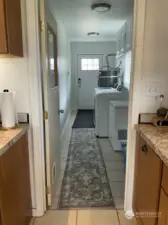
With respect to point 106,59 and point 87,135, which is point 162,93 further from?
point 106,59

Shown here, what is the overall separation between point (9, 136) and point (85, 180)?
144cm

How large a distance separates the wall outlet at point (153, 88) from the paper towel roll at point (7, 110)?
109 centimetres

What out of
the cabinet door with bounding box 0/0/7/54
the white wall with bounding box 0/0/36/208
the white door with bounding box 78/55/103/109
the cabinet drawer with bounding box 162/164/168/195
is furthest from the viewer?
the white door with bounding box 78/55/103/109

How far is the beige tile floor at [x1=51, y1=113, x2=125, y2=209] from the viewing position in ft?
6.98

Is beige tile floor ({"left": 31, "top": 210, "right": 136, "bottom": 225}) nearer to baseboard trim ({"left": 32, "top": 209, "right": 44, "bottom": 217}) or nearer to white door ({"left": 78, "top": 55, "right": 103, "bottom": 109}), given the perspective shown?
baseboard trim ({"left": 32, "top": 209, "right": 44, "bottom": 217})

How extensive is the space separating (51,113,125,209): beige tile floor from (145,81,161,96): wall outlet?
1166 millimetres

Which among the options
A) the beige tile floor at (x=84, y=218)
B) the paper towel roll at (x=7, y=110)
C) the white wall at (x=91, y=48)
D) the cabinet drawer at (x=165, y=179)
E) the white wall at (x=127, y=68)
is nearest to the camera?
the cabinet drawer at (x=165, y=179)

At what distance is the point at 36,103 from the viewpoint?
1661 millimetres

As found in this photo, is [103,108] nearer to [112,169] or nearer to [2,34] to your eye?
[112,169]

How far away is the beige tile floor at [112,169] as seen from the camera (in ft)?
6.98

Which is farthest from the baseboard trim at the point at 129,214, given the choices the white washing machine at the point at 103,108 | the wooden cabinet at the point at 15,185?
the white washing machine at the point at 103,108

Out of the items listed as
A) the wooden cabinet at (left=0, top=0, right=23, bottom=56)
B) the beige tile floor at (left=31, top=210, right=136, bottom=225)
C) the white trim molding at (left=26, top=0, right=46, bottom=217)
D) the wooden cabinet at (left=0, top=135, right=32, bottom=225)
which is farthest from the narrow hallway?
the wooden cabinet at (left=0, top=0, right=23, bottom=56)

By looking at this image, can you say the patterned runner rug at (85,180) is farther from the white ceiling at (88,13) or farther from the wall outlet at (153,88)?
the white ceiling at (88,13)

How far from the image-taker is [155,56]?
1612 mm
